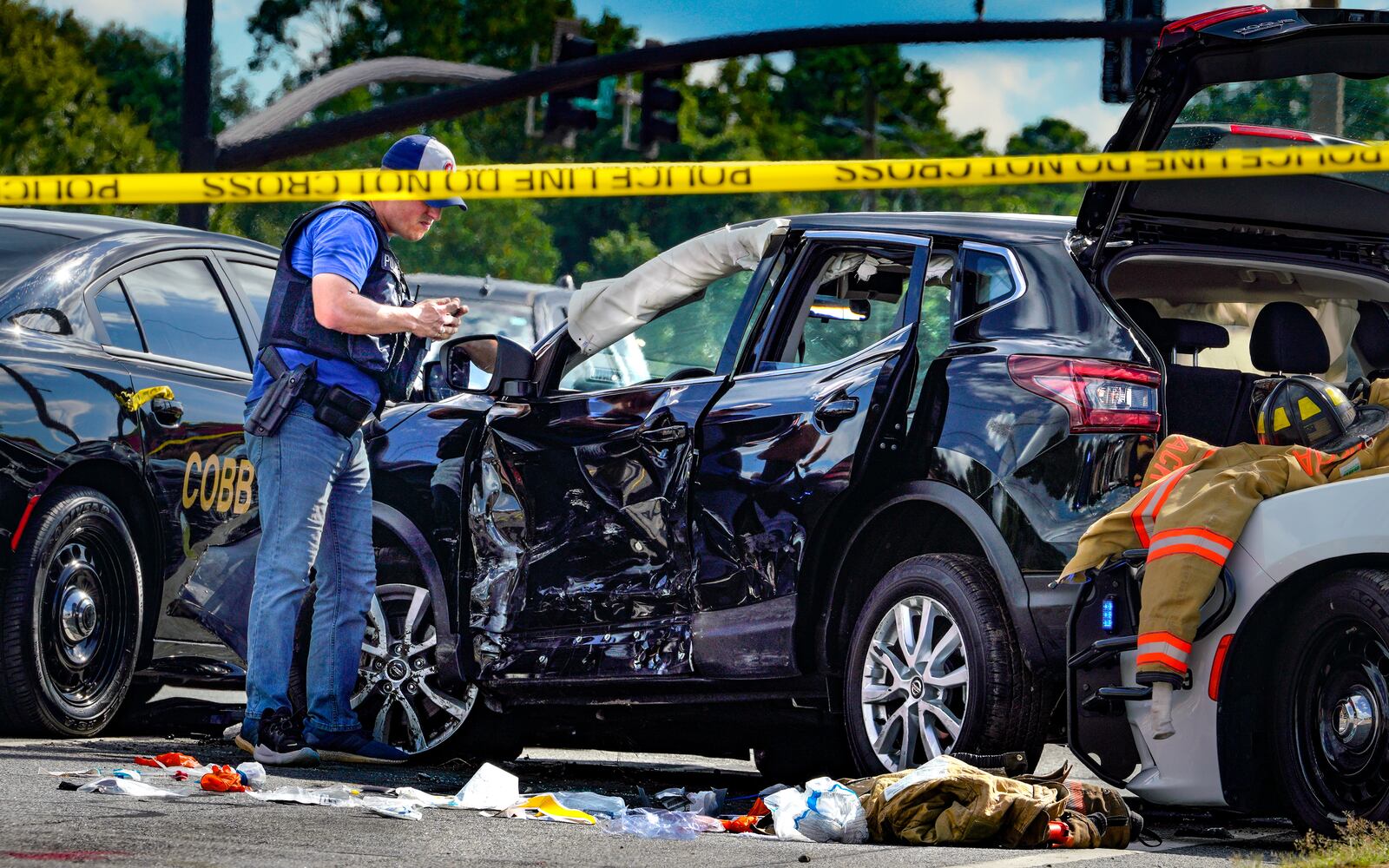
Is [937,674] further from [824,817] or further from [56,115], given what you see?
[56,115]

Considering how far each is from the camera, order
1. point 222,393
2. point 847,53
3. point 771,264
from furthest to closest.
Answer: point 847,53
point 222,393
point 771,264

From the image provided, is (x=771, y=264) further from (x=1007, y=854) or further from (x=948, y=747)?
(x=1007, y=854)

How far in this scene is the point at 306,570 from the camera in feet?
22.6

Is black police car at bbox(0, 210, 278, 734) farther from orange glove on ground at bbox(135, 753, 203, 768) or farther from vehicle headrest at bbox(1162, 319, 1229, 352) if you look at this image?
vehicle headrest at bbox(1162, 319, 1229, 352)

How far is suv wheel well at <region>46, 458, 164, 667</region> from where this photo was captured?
289 inches

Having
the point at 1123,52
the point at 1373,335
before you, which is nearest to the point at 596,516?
the point at 1373,335

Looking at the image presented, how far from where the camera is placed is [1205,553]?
4.98 metres

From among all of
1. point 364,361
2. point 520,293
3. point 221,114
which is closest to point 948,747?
point 364,361

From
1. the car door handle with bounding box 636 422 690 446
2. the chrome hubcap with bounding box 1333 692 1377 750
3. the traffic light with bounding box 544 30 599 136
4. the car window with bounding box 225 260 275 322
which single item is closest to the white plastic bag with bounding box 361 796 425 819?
the car door handle with bounding box 636 422 690 446

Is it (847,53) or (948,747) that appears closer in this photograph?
(948,747)

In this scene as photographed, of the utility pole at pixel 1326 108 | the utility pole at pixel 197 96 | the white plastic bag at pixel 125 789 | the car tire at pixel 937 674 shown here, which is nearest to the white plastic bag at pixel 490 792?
the white plastic bag at pixel 125 789

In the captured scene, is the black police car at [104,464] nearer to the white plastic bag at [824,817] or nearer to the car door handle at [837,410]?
the car door handle at [837,410]

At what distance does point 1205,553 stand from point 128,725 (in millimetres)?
4527

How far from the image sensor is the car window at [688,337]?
675cm
